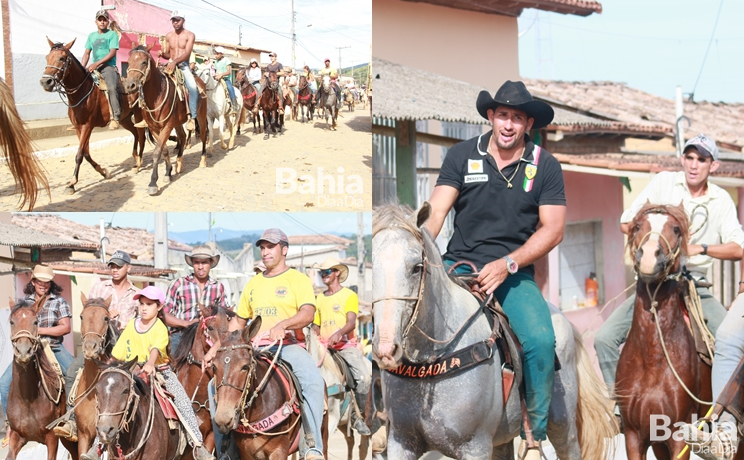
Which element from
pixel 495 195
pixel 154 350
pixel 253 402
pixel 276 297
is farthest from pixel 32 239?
pixel 495 195

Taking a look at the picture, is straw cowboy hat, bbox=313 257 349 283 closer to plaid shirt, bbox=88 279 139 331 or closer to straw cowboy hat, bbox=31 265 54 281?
plaid shirt, bbox=88 279 139 331

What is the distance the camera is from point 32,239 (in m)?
9.65

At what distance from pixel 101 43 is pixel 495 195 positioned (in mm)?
3754

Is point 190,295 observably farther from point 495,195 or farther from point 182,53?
point 495,195

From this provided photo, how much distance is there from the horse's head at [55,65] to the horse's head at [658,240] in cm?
432

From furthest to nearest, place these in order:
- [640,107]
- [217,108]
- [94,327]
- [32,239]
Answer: [640,107]
[32,239]
[217,108]
[94,327]

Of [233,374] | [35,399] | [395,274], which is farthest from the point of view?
[35,399]

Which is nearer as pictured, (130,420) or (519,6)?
(130,420)

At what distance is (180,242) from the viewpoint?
9789mm

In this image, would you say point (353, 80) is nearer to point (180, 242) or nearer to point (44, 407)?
point (180, 242)

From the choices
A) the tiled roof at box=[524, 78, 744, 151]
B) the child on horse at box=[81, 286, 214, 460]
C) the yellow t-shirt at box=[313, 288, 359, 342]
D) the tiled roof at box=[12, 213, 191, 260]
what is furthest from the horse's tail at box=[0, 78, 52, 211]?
the tiled roof at box=[524, 78, 744, 151]

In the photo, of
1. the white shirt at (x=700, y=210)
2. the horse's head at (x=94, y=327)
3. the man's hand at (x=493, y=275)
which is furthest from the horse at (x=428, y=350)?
the horse's head at (x=94, y=327)

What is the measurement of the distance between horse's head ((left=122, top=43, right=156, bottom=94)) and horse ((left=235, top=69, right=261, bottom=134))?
0.75 meters

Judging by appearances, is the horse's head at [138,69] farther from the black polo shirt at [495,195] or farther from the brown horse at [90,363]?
the black polo shirt at [495,195]
